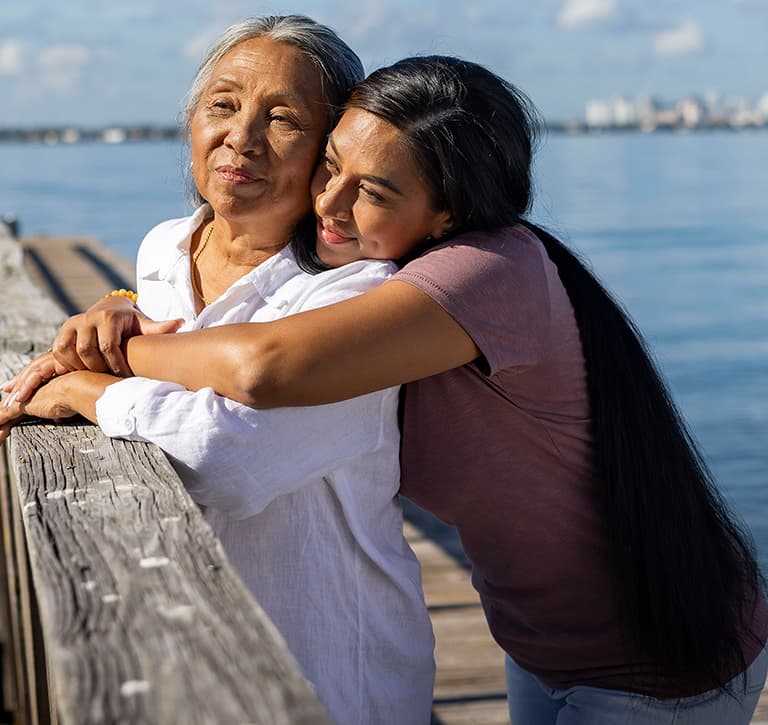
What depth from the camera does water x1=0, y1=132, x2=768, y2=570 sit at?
11.2m

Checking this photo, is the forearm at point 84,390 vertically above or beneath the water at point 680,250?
above

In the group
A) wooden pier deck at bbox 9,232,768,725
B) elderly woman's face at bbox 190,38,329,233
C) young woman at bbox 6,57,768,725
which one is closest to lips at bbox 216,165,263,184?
elderly woman's face at bbox 190,38,329,233

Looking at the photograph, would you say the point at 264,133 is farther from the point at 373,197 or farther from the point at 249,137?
the point at 373,197

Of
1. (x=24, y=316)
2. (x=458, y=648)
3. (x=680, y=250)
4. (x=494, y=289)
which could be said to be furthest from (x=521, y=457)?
(x=680, y=250)

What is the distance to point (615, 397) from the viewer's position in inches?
76.5

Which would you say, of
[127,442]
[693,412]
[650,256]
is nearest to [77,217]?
[650,256]

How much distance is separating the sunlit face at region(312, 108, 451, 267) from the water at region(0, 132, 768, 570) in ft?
1.18

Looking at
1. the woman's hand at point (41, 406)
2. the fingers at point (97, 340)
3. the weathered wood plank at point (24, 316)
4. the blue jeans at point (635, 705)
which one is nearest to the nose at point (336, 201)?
the fingers at point (97, 340)

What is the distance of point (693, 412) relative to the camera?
12.6 meters

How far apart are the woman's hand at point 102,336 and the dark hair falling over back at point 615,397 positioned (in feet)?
1.77

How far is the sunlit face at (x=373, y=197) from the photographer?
1886 millimetres

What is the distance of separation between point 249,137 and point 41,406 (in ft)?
1.89

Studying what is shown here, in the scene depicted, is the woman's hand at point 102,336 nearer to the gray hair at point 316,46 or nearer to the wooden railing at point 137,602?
the wooden railing at point 137,602

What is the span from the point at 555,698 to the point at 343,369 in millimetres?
767
